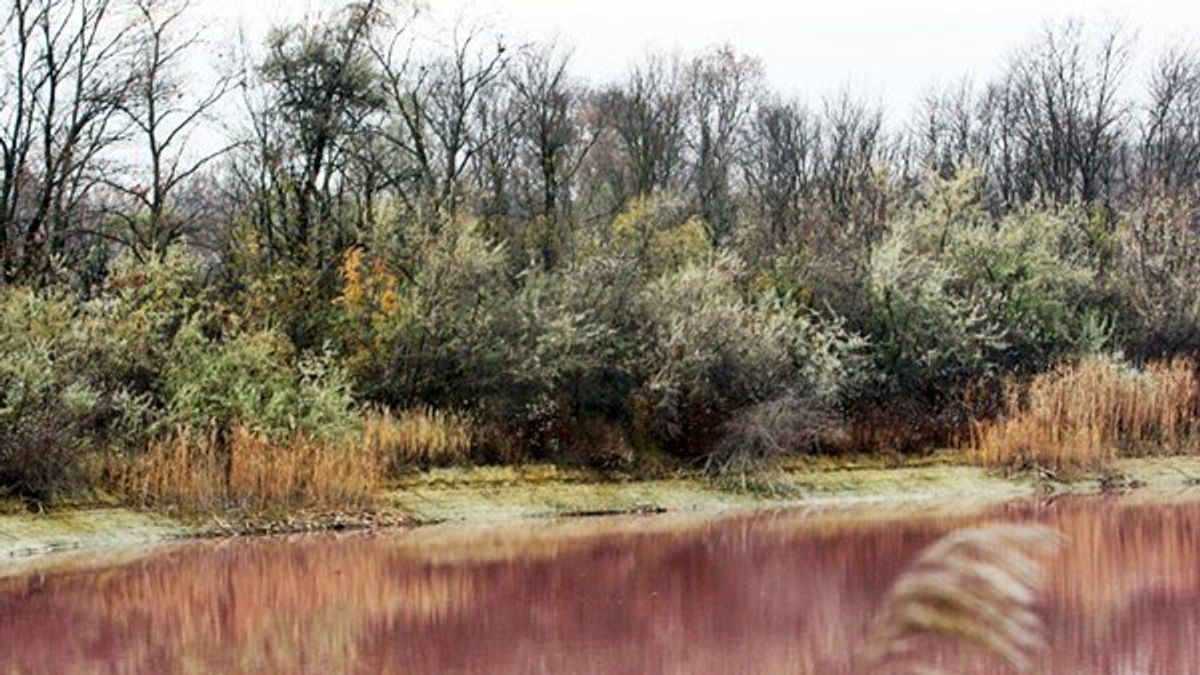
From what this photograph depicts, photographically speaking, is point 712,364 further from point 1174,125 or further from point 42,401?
point 1174,125

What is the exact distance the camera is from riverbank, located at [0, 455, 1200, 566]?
17.9 m

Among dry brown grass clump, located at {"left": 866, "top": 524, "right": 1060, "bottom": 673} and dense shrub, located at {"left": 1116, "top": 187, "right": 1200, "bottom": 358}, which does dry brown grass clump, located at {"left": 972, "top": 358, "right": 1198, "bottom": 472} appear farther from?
dry brown grass clump, located at {"left": 866, "top": 524, "right": 1060, "bottom": 673}

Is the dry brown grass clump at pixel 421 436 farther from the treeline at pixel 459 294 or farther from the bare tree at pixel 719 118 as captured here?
the bare tree at pixel 719 118

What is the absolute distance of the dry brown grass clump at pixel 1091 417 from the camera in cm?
2456

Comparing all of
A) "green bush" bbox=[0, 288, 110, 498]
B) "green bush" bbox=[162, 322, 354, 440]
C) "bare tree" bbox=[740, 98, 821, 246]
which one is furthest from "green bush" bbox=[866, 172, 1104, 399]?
"bare tree" bbox=[740, 98, 821, 246]

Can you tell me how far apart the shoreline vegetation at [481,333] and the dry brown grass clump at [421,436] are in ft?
0.12

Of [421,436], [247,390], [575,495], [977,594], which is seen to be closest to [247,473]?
[247,390]

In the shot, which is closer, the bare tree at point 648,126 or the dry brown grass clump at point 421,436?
the dry brown grass clump at point 421,436

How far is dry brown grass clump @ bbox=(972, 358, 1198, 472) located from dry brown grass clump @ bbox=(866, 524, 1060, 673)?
2336 cm

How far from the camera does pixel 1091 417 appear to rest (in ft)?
81.8

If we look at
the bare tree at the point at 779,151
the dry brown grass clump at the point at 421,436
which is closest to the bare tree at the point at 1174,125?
Answer: the bare tree at the point at 779,151

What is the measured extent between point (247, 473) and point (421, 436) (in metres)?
3.23

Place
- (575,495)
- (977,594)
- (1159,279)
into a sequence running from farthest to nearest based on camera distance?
(1159,279), (575,495), (977,594)

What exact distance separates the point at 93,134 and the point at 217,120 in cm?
345
